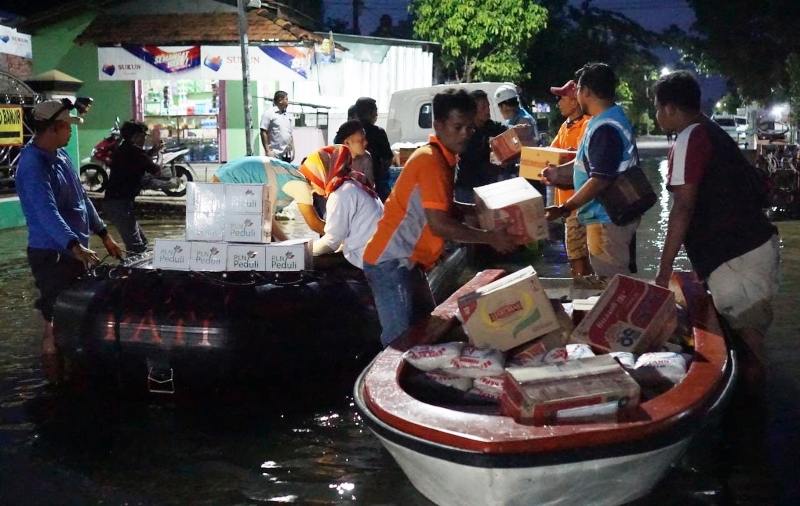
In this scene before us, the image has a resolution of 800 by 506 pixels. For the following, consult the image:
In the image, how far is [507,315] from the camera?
176 inches

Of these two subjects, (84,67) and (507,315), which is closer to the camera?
(507,315)

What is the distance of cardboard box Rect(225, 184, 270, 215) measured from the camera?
19.9 feet

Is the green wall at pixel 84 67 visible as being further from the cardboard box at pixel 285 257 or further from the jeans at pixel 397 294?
the jeans at pixel 397 294

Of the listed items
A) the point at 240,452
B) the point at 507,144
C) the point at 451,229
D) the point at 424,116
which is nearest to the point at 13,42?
the point at 424,116

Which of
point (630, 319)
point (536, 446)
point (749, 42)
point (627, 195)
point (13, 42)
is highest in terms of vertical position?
point (749, 42)

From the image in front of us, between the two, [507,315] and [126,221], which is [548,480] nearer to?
[507,315]

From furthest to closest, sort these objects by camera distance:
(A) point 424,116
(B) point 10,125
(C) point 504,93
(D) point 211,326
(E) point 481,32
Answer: (E) point 481,32 < (A) point 424,116 < (B) point 10,125 < (C) point 504,93 < (D) point 211,326

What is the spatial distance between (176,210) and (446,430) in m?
13.6

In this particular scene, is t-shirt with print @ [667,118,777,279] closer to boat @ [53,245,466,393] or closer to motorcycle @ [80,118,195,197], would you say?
boat @ [53,245,466,393]

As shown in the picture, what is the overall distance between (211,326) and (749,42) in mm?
32840

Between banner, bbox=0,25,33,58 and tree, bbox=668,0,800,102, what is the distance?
2319 centimetres

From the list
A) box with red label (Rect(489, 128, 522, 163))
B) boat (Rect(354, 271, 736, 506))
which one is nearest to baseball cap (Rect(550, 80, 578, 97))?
box with red label (Rect(489, 128, 522, 163))

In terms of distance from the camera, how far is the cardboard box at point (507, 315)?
4.45m

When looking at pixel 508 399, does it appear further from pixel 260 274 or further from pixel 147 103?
pixel 147 103
